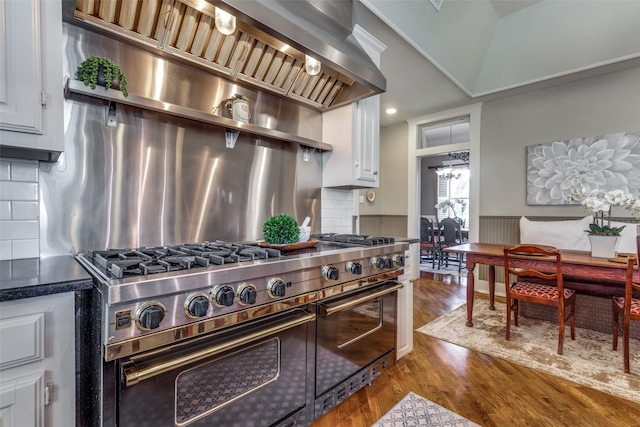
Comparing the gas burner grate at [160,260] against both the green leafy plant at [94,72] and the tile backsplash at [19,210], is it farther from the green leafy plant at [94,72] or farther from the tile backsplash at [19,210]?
the green leafy plant at [94,72]

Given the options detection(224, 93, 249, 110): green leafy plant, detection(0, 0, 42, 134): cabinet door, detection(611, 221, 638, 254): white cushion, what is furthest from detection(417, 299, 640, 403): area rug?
detection(0, 0, 42, 134): cabinet door

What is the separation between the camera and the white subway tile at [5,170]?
124cm

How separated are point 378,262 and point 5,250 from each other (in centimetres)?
177

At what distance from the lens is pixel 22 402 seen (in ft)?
2.83

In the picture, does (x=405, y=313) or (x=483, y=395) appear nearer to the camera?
(x=483, y=395)

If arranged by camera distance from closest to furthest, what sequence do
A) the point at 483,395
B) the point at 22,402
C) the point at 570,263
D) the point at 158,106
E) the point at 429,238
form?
1. the point at 22,402
2. the point at 158,106
3. the point at 483,395
4. the point at 570,263
5. the point at 429,238

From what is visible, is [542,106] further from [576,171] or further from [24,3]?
[24,3]

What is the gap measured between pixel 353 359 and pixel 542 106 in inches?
163

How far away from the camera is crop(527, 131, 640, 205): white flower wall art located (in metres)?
3.26

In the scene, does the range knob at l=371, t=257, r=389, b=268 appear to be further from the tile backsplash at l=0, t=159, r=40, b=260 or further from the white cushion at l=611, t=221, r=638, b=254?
the white cushion at l=611, t=221, r=638, b=254

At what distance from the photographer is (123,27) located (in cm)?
150

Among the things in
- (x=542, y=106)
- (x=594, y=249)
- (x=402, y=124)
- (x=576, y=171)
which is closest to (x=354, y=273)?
(x=594, y=249)

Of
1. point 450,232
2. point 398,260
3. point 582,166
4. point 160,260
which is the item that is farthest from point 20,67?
point 450,232

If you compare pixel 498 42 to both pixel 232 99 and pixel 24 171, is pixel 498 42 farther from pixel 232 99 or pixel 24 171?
pixel 24 171
